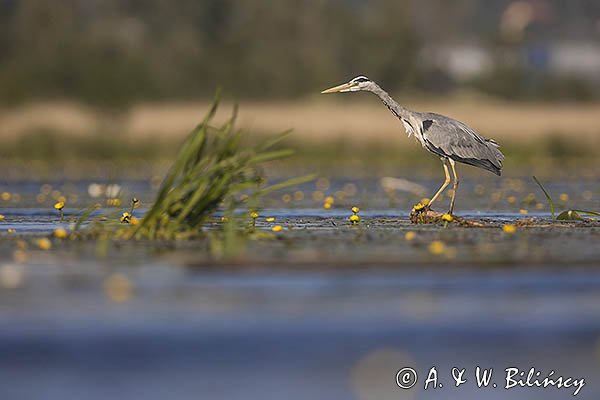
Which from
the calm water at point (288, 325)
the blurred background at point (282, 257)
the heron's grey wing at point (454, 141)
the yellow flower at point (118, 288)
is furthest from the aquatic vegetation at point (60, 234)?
the heron's grey wing at point (454, 141)

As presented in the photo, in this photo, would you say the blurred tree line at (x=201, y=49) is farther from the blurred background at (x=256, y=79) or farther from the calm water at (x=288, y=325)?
the calm water at (x=288, y=325)

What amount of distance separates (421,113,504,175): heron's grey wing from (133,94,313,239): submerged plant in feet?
11.5

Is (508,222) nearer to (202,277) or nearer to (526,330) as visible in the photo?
(202,277)

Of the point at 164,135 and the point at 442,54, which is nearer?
the point at 164,135

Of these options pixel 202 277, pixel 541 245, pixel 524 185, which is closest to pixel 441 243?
pixel 541 245

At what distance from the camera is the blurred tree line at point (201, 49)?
Result: 30.3 m

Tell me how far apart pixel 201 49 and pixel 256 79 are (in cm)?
513

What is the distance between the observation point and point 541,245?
8.98 m

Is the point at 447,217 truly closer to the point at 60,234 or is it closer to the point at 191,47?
the point at 60,234

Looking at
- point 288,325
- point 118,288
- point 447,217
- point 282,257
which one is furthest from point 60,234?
point 288,325

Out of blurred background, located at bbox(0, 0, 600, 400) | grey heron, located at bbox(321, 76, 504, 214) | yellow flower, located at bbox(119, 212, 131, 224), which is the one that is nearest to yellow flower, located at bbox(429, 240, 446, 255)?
blurred background, located at bbox(0, 0, 600, 400)

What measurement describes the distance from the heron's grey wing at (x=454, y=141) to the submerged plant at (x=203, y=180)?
11.5 ft

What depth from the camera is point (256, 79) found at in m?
38.5

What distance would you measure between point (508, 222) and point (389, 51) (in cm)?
3216
